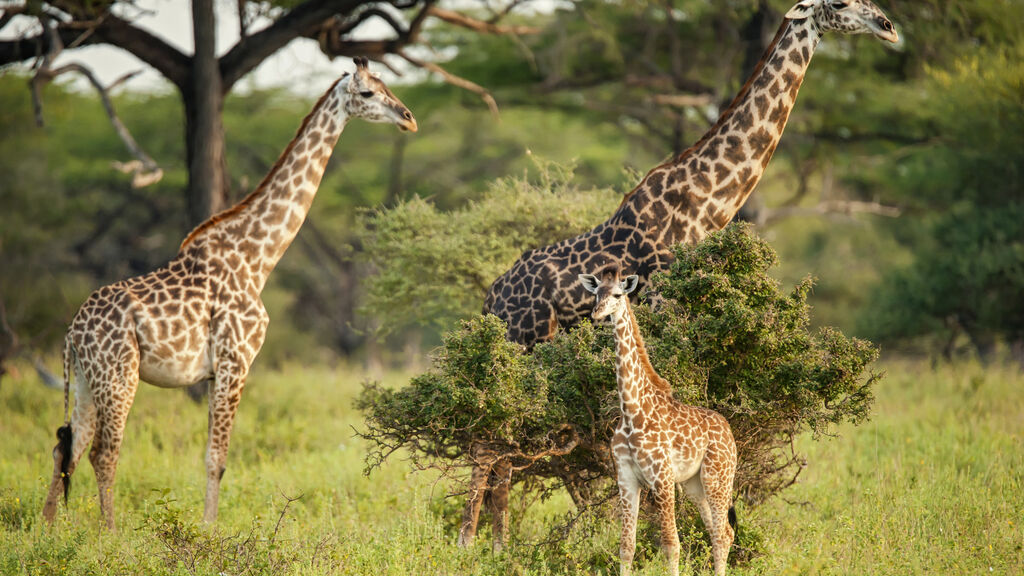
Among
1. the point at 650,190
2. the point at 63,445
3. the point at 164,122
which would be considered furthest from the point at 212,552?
the point at 164,122

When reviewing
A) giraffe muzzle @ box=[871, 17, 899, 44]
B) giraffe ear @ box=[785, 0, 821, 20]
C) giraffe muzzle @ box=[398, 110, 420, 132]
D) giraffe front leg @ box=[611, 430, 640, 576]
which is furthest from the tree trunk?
giraffe muzzle @ box=[871, 17, 899, 44]

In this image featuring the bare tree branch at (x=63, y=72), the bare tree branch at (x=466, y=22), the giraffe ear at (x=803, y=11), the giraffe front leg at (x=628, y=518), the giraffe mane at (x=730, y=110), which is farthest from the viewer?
the bare tree branch at (x=466, y=22)

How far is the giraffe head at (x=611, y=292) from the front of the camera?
5.41 metres

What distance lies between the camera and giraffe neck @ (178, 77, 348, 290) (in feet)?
25.6

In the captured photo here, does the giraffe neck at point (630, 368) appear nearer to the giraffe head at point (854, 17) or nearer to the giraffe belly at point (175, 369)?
the giraffe head at point (854, 17)

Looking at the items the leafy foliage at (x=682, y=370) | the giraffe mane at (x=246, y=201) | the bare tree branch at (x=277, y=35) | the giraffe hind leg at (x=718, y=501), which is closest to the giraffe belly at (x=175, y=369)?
the giraffe mane at (x=246, y=201)

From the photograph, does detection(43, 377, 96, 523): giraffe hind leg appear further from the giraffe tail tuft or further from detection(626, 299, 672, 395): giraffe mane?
detection(626, 299, 672, 395): giraffe mane

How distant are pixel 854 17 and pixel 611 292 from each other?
9.64 feet

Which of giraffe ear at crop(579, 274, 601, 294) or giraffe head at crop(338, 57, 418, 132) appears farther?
giraffe head at crop(338, 57, 418, 132)

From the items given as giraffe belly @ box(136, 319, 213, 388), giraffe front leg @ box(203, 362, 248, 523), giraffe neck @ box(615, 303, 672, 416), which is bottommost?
giraffe front leg @ box(203, 362, 248, 523)

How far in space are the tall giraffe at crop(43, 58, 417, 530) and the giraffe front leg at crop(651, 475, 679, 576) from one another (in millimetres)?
3431

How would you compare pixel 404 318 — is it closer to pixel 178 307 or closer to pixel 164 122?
pixel 178 307

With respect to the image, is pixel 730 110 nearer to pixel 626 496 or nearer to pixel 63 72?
pixel 626 496

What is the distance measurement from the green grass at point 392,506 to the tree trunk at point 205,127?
2.58 m
